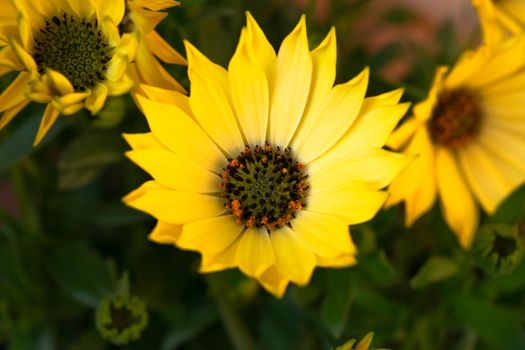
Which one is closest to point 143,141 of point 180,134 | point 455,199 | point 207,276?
point 180,134

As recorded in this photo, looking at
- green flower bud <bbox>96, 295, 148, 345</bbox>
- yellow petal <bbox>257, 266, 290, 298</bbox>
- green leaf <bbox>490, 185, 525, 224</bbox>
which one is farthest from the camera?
green leaf <bbox>490, 185, 525, 224</bbox>

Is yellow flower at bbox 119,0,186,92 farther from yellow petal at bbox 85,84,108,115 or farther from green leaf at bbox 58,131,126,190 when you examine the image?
green leaf at bbox 58,131,126,190

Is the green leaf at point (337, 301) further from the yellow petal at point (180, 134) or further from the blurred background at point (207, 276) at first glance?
the yellow petal at point (180, 134)

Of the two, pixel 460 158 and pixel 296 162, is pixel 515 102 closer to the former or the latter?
pixel 460 158

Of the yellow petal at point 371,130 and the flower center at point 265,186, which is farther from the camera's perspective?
the flower center at point 265,186

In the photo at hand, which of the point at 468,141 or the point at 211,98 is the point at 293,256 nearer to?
the point at 211,98

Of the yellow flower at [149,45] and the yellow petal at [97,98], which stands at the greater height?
the yellow flower at [149,45]

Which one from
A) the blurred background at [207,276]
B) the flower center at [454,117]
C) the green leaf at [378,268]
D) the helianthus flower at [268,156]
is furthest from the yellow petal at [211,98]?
the flower center at [454,117]

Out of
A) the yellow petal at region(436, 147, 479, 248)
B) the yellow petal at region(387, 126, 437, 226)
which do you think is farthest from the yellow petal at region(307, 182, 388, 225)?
the yellow petal at region(436, 147, 479, 248)
